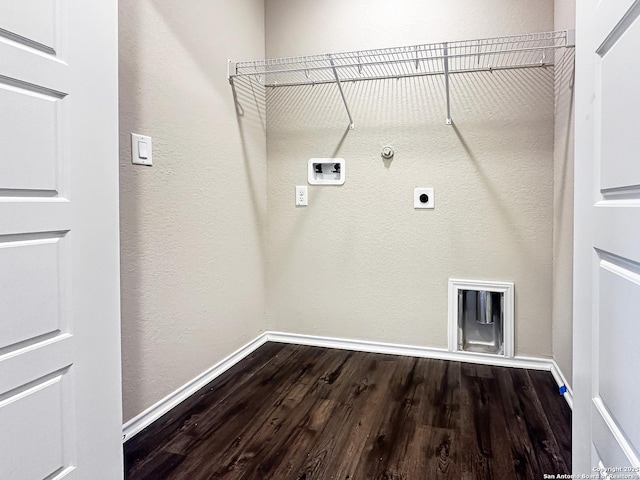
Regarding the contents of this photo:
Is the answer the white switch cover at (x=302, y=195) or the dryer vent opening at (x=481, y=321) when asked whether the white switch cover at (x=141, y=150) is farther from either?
the dryer vent opening at (x=481, y=321)

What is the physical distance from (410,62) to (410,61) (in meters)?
0.11

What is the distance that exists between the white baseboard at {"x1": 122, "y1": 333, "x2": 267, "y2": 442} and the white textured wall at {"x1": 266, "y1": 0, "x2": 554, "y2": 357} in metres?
0.37

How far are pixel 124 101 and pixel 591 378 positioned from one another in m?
1.70

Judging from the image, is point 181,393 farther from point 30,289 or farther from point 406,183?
point 406,183

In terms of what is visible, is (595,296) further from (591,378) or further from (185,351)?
(185,351)

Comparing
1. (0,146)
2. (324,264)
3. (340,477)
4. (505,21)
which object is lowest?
(340,477)

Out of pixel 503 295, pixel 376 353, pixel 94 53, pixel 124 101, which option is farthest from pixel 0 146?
pixel 503 295

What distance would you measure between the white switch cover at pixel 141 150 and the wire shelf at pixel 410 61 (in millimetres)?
796

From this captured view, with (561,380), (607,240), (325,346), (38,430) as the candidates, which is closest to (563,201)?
(561,380)

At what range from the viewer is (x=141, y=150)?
60.8 inches

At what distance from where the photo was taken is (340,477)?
1.29 m

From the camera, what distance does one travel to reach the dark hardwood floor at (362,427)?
133 centimetres

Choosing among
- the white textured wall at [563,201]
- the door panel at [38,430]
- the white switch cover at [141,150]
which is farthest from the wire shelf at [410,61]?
the door panel at [38,430]

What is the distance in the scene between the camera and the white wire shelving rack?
78.1 inches
